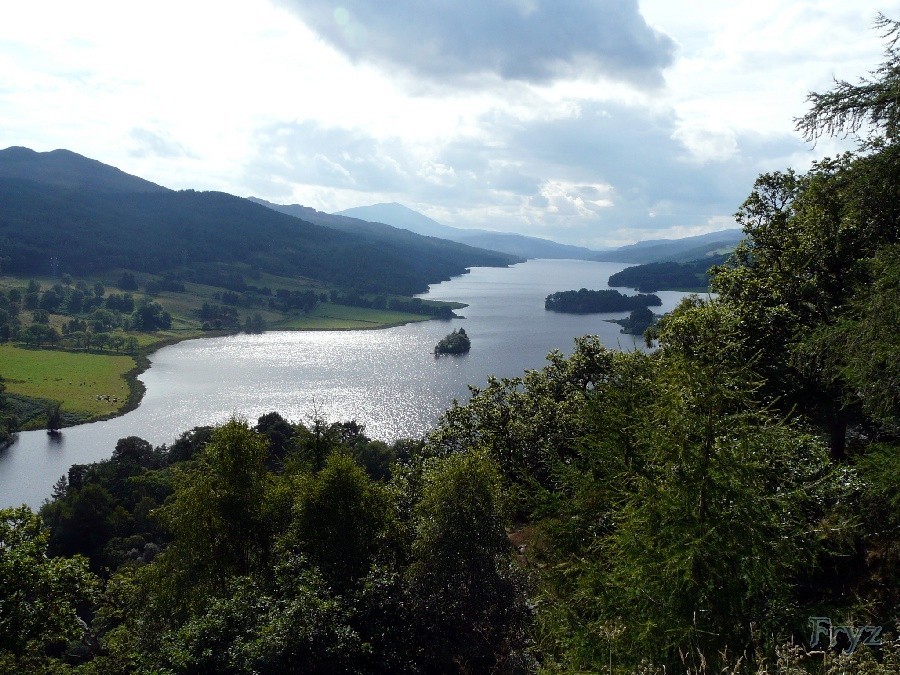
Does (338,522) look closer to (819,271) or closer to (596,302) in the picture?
(819,271)

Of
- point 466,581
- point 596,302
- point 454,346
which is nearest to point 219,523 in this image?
point 466,581

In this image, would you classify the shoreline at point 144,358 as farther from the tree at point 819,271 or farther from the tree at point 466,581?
the tree at point 819,271

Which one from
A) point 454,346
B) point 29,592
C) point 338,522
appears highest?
point 338,522

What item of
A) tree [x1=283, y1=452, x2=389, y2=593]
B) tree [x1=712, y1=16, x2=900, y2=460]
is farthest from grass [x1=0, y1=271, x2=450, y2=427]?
tree [x1=712, y1=16, x2=900, y2=460]

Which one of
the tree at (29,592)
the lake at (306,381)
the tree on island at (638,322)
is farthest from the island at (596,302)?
the tree at (29,592)

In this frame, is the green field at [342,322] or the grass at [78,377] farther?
the green field at [342,322]

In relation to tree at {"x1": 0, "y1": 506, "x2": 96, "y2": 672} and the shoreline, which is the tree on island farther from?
tree at {"x1": 0, "y1": 506, "x2": 96, "y2": 672}
